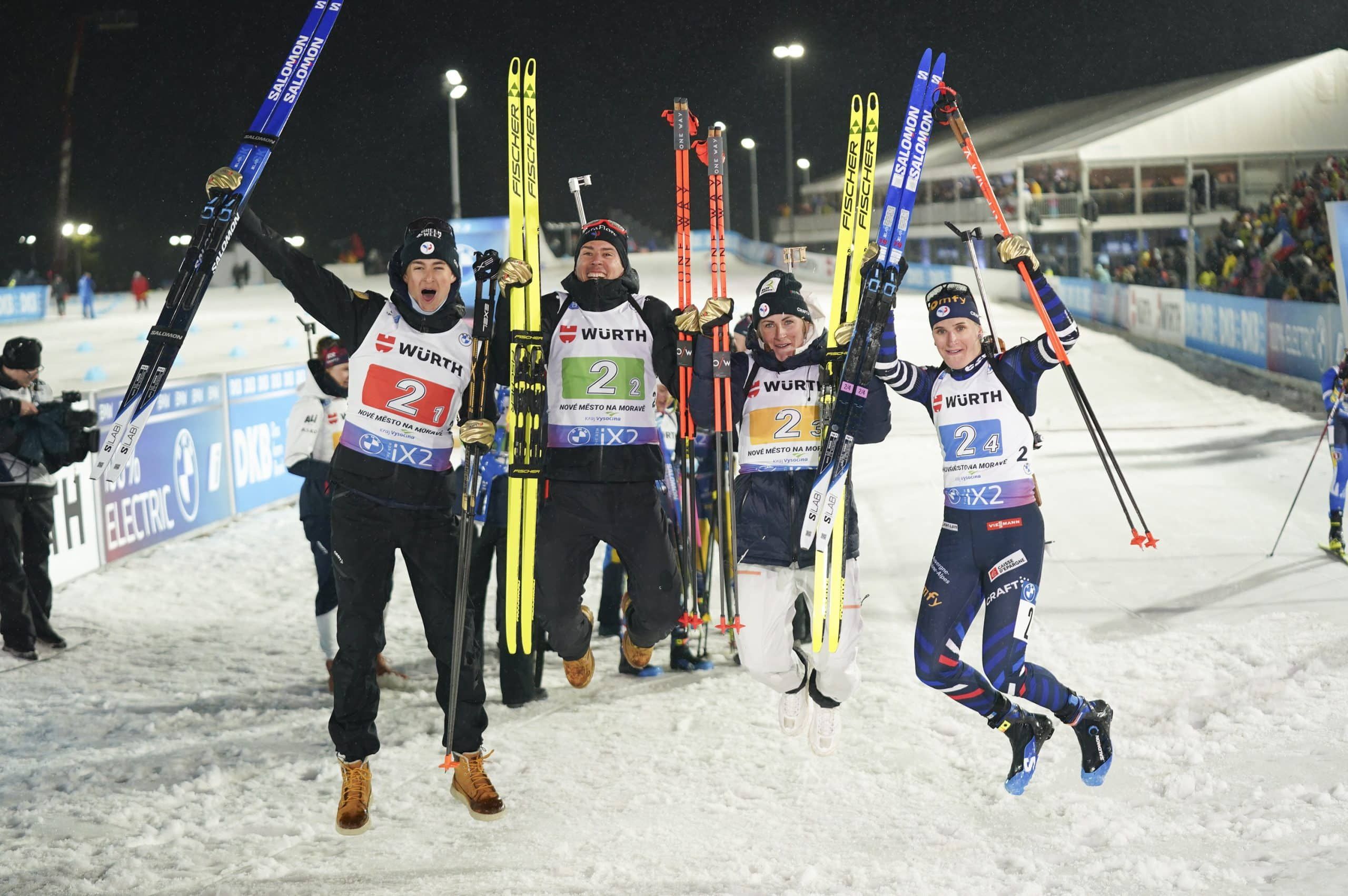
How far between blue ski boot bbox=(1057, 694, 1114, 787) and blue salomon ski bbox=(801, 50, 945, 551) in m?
1.22

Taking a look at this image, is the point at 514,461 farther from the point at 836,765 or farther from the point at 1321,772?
the point at 1321,772

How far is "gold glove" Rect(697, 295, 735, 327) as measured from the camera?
490 cm

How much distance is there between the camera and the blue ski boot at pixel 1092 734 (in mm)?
4945

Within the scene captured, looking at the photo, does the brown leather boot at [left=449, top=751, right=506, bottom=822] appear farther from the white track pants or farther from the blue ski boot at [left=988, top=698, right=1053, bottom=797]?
the blue ski boot at [left=988, top=698, right=1053, bottom=797]

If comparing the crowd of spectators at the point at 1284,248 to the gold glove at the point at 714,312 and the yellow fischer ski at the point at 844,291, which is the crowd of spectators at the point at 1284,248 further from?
the gold glove at the point at 714,312

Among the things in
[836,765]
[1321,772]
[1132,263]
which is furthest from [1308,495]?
[1132,263]

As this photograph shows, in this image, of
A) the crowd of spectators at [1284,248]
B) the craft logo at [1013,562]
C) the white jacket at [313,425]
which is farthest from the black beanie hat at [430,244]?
the crowd of spectators at [1284,248]

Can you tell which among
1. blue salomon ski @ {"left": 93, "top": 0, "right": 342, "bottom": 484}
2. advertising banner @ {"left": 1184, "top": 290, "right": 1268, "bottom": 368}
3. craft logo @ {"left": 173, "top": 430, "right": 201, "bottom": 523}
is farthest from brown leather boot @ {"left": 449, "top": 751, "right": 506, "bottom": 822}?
advertising banner @ {"left": 1184, "top": 290, "right": 1268, "bottom": 368}

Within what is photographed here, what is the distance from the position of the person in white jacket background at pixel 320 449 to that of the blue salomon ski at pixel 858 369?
9.70 feet

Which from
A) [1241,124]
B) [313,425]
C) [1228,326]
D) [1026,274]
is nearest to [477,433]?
[1026,274]

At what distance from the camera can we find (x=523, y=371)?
16.1 feet

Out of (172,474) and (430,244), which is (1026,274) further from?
(172,474)

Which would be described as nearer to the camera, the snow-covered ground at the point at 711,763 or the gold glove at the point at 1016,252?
the snow-covered ground at the point at 711,763

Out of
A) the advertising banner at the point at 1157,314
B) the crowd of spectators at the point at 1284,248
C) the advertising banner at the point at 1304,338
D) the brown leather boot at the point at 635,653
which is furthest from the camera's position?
the advertising banner at the point at 1157,314
